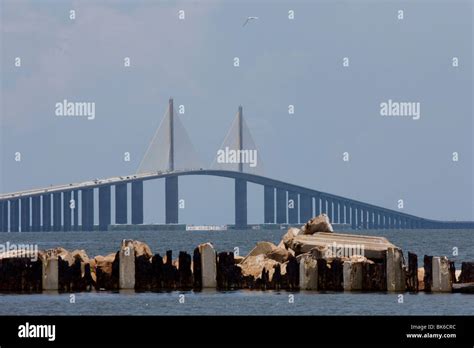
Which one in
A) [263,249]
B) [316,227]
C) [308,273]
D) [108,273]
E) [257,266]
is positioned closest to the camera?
[308,273]

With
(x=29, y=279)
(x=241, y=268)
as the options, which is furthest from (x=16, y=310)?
(x=241, y=268)

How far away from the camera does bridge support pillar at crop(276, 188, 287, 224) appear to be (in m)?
124

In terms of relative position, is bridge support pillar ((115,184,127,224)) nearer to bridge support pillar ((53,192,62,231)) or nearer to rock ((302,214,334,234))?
bridge support pillar ((53,192,62,231))

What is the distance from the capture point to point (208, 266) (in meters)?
36.8

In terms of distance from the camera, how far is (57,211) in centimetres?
11938

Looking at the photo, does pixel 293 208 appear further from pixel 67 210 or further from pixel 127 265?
pixel 127 265

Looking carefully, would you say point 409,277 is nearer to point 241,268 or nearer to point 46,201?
point 241,268

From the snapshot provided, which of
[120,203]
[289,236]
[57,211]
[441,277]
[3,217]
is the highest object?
[120,203]

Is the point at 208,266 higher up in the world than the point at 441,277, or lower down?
higher up

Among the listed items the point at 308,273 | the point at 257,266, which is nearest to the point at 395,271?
the point at 308,273

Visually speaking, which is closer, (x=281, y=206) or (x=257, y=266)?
(x=257, y=266)

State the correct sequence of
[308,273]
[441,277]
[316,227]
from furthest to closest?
[316,227]
[308,273]
[441,277]

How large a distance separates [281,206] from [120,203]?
1352cm
